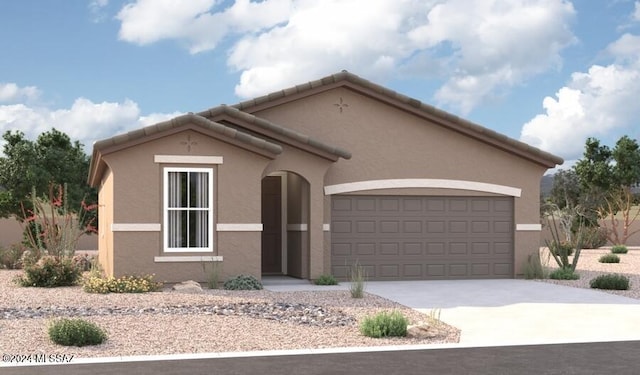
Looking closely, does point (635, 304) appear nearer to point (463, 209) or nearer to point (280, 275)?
point (463, 209)

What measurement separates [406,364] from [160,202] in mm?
9834

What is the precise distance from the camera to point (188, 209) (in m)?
18.7

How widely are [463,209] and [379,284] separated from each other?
343cm

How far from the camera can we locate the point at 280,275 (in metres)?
22.1

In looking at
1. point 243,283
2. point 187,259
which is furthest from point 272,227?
point 243,283

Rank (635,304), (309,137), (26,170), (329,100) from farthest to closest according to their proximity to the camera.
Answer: (26,170), (329,100), (309,137), (635,304)

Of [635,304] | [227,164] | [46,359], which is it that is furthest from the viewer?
[227,164]

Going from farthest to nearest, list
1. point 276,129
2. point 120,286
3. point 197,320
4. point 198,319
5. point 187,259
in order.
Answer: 1. point 276,129
2. point 187,259
3. point 120,286
4. point 198,319
5. point 197,320

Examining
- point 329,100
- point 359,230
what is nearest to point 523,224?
point 359,230

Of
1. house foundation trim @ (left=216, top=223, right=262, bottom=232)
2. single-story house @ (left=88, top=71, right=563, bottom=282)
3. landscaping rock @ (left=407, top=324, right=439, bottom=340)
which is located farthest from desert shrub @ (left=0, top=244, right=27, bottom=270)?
landscaping rock @ (left=407, top=324, right=439, bottom=340)

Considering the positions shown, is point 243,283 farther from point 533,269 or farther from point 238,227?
point 533,269

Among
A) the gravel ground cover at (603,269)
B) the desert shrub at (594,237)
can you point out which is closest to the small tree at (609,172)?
the desert shrub at (594,237)

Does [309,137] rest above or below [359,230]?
above

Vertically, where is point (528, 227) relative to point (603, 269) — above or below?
above
